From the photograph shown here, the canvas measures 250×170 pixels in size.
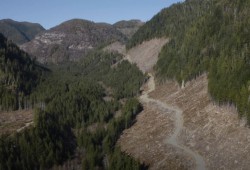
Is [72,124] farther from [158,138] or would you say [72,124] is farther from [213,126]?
[213,126]

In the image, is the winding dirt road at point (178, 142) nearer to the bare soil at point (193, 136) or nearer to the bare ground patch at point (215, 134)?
the bare soil at point (193, 136)

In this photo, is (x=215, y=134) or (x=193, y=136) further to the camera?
(x=193, y=136)

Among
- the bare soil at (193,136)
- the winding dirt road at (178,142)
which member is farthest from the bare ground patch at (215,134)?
the winding dirt road at (178,142)

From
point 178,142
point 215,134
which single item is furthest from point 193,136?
point 215,134

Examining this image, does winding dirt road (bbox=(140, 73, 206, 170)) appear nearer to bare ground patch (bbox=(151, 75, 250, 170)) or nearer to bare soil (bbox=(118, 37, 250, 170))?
bare soil (bbox=(118, 37, 250, 170))

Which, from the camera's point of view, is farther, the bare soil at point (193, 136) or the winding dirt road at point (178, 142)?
the winding dirt road at point (178, 142)

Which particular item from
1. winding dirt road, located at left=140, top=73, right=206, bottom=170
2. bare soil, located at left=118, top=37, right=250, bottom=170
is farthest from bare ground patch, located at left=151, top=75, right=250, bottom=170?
winding dirt road, located at left=140, top=73, right=206, bottom=170

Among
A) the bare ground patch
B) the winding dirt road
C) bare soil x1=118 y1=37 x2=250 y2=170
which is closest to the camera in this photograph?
the bare ground patch

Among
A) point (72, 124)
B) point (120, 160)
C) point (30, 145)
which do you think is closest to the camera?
point (120, 160)

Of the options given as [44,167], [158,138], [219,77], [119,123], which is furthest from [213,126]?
[44,167]

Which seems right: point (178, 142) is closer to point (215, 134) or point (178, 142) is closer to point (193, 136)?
point (193, 136)

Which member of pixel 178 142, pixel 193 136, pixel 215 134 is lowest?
pixel 178 142
